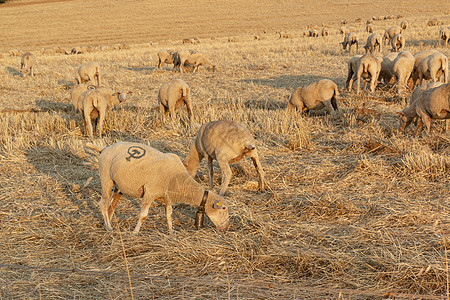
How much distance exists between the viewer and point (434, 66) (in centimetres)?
1287

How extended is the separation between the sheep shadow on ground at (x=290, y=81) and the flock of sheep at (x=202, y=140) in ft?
5.99

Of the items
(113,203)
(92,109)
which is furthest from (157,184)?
(92,109)

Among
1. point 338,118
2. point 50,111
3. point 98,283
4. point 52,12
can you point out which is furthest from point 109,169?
point 52,12

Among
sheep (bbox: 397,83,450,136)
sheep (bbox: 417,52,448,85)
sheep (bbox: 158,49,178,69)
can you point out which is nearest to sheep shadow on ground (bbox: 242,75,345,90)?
sheep (bbox: 417,52,448,85)

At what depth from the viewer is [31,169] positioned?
28.1ft

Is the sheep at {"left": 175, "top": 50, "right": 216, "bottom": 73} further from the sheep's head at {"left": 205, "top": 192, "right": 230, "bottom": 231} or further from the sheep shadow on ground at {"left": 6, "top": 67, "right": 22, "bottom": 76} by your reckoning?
the sheep's head at {"left": 205, "top": 192, "right": 230, "bottom": 231}

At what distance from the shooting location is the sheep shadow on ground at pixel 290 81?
16.0 metres

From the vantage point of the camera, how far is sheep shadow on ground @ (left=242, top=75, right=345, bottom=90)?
15977 millimetres

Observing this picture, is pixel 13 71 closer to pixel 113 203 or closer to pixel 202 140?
pixel 202 140

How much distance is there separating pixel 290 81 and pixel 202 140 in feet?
34.1

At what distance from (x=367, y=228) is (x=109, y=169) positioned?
3.38 meters

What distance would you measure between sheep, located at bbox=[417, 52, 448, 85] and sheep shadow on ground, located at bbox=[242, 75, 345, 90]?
10.3 ft

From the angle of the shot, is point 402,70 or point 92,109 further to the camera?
point 402,70

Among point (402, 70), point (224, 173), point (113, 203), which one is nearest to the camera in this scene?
point (113, 203)
